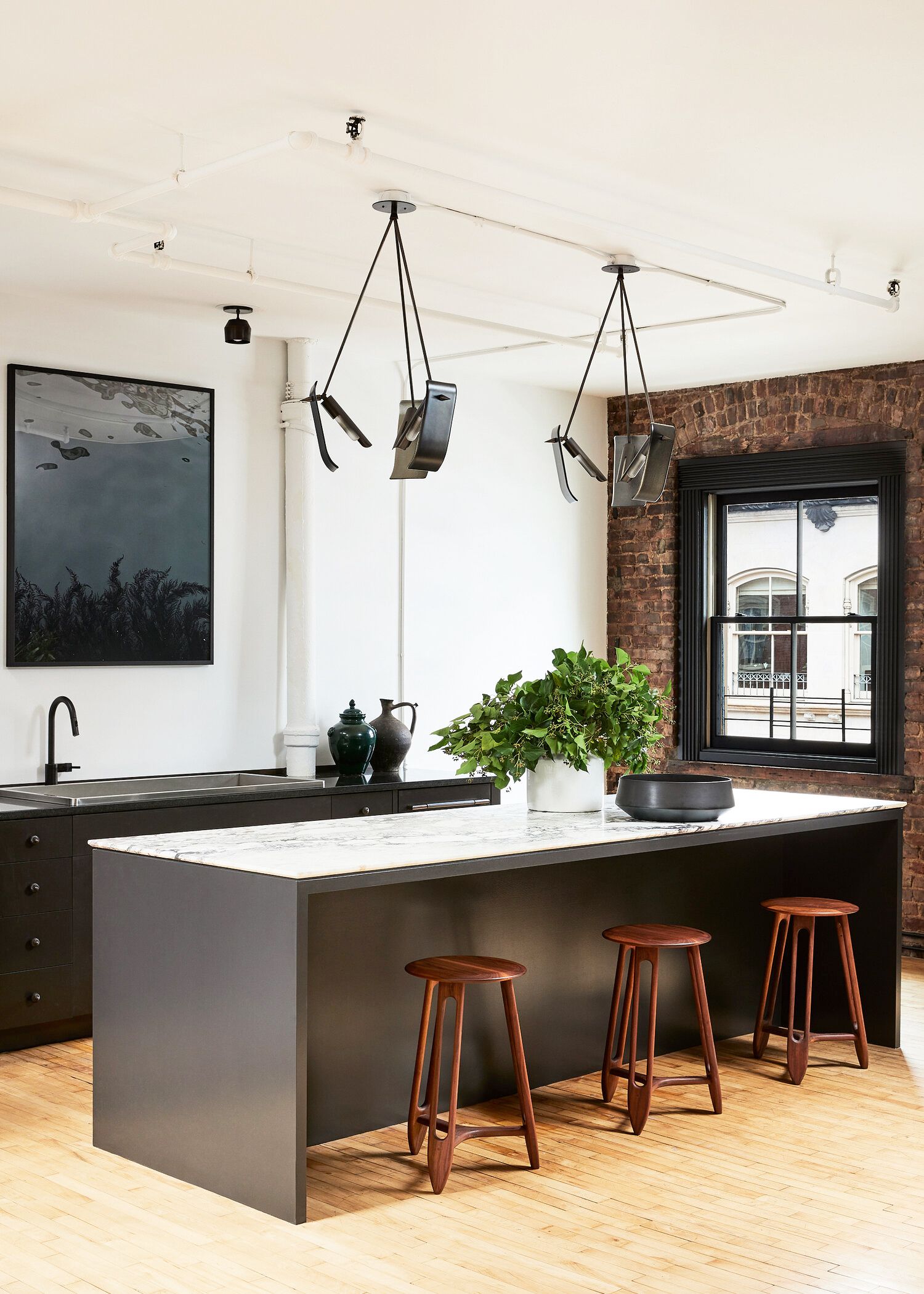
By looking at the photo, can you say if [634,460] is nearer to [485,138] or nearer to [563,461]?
[563,461]

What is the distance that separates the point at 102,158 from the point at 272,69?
0.94 metres

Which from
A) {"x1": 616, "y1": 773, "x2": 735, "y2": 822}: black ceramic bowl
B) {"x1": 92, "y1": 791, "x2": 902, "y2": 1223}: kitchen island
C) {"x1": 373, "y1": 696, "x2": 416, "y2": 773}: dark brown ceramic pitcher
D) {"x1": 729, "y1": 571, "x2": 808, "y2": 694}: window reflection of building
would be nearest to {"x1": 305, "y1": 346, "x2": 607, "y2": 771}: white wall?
{"x1": 373, "y1": 696, "x2": 416, "y2": 773}: dark brown ceramic pitcher

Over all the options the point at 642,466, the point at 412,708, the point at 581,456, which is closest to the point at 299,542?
the point at 412,708

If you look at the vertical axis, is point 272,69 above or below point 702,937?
above

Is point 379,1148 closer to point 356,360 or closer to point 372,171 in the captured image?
point 372,171

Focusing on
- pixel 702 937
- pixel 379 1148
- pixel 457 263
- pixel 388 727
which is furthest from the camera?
pixel 388 727

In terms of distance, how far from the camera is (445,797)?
676cm

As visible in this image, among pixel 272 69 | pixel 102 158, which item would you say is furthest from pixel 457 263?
pixel 272 69

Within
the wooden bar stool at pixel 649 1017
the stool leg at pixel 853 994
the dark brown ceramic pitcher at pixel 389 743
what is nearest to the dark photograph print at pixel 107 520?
the dark brown ceramic pitcher at pixel 389 743

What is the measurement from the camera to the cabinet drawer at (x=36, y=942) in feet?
17.6

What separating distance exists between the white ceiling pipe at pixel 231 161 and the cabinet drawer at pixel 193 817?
7.53ft

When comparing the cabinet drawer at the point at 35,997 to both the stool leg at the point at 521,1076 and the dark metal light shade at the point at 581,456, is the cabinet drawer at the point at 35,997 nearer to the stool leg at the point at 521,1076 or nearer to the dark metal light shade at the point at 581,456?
the stool leg at the point at 521,1076

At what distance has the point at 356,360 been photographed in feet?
24.3

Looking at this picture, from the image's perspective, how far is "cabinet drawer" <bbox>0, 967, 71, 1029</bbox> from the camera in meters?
5.37
